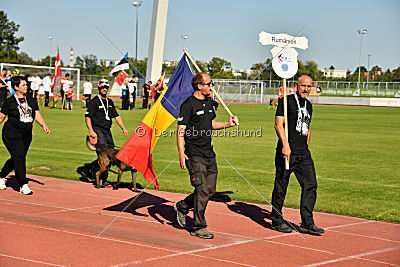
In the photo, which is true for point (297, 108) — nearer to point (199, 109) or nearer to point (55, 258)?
point (199, 109)

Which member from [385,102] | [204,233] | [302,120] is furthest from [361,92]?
[204,233]

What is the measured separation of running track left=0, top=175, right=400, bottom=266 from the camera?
5887 mm

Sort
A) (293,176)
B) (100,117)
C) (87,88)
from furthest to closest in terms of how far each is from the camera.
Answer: (87,88)
(293,176)
(100,117)

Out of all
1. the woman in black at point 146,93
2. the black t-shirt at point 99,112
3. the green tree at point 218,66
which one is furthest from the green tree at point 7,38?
the black t-shirt at point 99,112

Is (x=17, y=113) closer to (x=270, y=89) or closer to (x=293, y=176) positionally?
(x=293, y=176)

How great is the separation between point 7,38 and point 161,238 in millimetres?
91092

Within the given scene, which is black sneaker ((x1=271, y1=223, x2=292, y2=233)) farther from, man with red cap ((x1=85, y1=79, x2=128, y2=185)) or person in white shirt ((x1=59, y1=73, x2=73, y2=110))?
person in white shirt ((x1=59, y1=73, x2=73, y2=110))

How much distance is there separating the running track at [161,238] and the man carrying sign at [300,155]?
22 centimetres

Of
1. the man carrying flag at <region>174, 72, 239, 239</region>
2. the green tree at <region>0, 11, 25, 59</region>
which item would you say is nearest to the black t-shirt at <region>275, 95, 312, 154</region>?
the man carrying flag at <region>174, 72, 239, 239</region>

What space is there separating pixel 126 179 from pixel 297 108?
5504 mm

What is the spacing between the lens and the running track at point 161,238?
5.89 metres

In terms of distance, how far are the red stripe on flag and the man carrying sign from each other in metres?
2.02

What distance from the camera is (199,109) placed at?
7062 millimetres

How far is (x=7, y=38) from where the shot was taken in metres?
90.0
